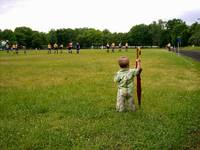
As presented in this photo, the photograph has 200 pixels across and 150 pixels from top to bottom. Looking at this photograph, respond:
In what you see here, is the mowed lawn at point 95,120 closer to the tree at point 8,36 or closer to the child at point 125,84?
the child at point 125,84

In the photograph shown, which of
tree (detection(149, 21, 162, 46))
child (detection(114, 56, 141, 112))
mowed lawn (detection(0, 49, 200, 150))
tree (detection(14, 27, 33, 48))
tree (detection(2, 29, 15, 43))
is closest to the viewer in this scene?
mowed lawn (detection(0, 49, 200, 150))

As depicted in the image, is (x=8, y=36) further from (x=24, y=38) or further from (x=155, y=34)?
(x=155, y=34)

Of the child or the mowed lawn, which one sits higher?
the child

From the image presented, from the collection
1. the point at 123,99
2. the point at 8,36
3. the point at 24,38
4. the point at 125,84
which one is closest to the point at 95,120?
the point at 123,99

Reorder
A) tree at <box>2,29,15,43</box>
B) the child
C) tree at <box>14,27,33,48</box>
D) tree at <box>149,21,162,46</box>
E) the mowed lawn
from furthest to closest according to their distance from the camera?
tree at <box>149,21,162,46</box>, tree at <box>14,27,33,48</box>, tree at <box>2,29,15,43</box>, the child, the mowed lawn

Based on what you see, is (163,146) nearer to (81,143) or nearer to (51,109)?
(81,143)

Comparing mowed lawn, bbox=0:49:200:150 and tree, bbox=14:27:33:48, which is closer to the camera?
mowed lawn, bbox=0:49:200:150

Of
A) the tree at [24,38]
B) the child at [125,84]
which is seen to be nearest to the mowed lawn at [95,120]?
the child at [125,84]

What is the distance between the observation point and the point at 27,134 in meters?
9.85

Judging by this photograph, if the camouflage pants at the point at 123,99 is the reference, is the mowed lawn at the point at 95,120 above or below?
below

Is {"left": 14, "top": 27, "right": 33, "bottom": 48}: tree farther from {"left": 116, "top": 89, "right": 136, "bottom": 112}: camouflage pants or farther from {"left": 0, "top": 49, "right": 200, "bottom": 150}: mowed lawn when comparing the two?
{"left": 116, "top": 89, "right": 136, "bottom": 112}: camouflage pants

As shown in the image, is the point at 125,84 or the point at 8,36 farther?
the point at 8,36

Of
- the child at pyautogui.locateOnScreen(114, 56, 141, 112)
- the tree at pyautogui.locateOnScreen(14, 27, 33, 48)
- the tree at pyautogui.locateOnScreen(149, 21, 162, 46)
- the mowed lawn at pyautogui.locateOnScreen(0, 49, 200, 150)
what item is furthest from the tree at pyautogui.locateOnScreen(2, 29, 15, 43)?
A: the child at pyautogui.locateOnScreen(114, 56, 141, 112)

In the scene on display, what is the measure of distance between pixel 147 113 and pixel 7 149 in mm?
4596
